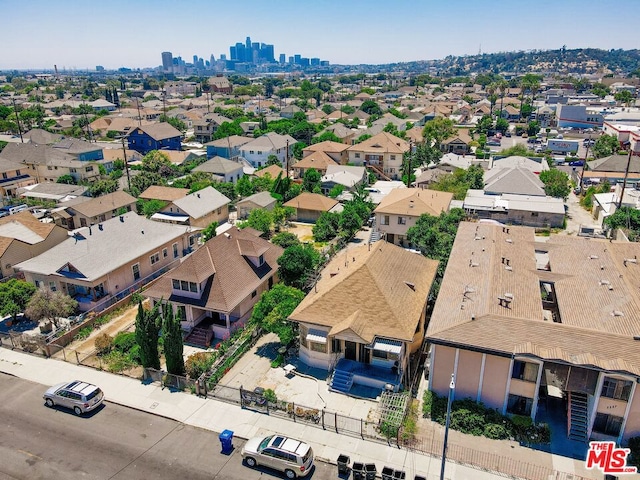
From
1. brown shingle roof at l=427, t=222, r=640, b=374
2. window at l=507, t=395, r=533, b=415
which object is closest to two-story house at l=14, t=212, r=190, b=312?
brown shingle roof at l=427, t=222, r=640, b=374

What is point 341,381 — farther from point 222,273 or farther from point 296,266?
point 222,273

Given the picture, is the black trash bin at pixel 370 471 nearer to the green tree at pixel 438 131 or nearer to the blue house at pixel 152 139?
the green tree at pixel 438 131

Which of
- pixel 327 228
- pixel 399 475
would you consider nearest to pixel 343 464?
pixel 399 475

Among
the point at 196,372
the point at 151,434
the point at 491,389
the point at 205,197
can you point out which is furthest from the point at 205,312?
the point at 205,197

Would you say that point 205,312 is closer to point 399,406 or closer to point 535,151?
point 399,406

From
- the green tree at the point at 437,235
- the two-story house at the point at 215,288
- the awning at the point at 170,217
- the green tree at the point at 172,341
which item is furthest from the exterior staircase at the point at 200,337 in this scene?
the awning at the point at 170,217
